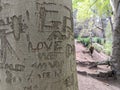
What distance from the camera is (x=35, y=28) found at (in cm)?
108

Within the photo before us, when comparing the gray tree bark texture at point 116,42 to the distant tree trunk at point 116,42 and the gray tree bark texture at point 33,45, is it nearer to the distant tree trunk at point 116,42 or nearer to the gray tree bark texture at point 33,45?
the distant tree trunk at point 116,42

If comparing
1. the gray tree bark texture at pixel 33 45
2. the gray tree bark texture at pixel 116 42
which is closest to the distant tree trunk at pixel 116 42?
the gray tree bark texture at pixel 116 42

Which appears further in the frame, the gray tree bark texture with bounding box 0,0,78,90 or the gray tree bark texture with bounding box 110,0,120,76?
the gray tree bark texture with bounding box 110,0,120,76

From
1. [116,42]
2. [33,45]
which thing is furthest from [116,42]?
[33,45]

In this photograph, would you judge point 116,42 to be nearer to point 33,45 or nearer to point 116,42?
point 116,42

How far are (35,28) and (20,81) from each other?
0.26 m

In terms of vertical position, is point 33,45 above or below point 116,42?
above

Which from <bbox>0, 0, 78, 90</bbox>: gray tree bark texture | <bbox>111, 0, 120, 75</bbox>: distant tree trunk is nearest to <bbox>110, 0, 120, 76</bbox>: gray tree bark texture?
<bbox>111, 0, 120, 75</bbox>: distant tree trunk

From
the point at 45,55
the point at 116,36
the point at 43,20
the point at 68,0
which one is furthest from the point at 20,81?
the point at 116,36

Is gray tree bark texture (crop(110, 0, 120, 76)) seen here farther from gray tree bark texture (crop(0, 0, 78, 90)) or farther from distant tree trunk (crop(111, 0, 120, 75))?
gray tree bark texture (crop(0, 0, 78, 90))

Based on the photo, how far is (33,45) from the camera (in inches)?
42.6

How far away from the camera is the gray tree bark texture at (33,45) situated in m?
1.08

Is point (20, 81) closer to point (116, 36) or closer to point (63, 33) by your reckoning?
point (63, 33)

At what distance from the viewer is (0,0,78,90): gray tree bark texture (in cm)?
108
